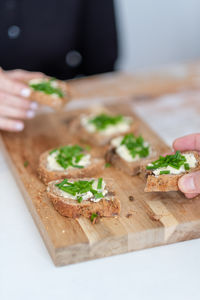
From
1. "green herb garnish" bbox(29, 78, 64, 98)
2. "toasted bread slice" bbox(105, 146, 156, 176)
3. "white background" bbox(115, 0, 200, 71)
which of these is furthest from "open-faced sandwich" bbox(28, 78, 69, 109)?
"white background" bbox(115, 0, 200, 71)

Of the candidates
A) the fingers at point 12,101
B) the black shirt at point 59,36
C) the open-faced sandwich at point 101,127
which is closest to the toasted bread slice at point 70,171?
the open-faced sandwich at point 101,127

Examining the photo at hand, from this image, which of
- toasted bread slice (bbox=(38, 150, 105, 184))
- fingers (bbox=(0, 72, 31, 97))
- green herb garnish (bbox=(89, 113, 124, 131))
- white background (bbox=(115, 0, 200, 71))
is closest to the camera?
toasted bread slice (bbox=(38, 150, 105, 184))

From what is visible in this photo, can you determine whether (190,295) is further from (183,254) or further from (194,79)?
(194,79)

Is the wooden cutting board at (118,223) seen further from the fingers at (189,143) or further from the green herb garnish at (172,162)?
Answer: the fingers at (189,143)

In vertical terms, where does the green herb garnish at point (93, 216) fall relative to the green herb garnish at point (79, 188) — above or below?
below

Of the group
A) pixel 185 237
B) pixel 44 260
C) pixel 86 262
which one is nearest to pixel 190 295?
pixel 185 237

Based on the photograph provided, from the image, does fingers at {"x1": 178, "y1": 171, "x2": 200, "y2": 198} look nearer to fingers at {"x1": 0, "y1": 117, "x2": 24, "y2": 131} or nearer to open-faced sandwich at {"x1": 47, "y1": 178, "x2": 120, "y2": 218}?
open-faced sandwich at {"x1": 47, "y1": 178, "x2": 120, "y2": 218}

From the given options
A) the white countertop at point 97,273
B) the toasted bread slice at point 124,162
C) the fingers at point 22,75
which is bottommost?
the white countertop at point 97,273
